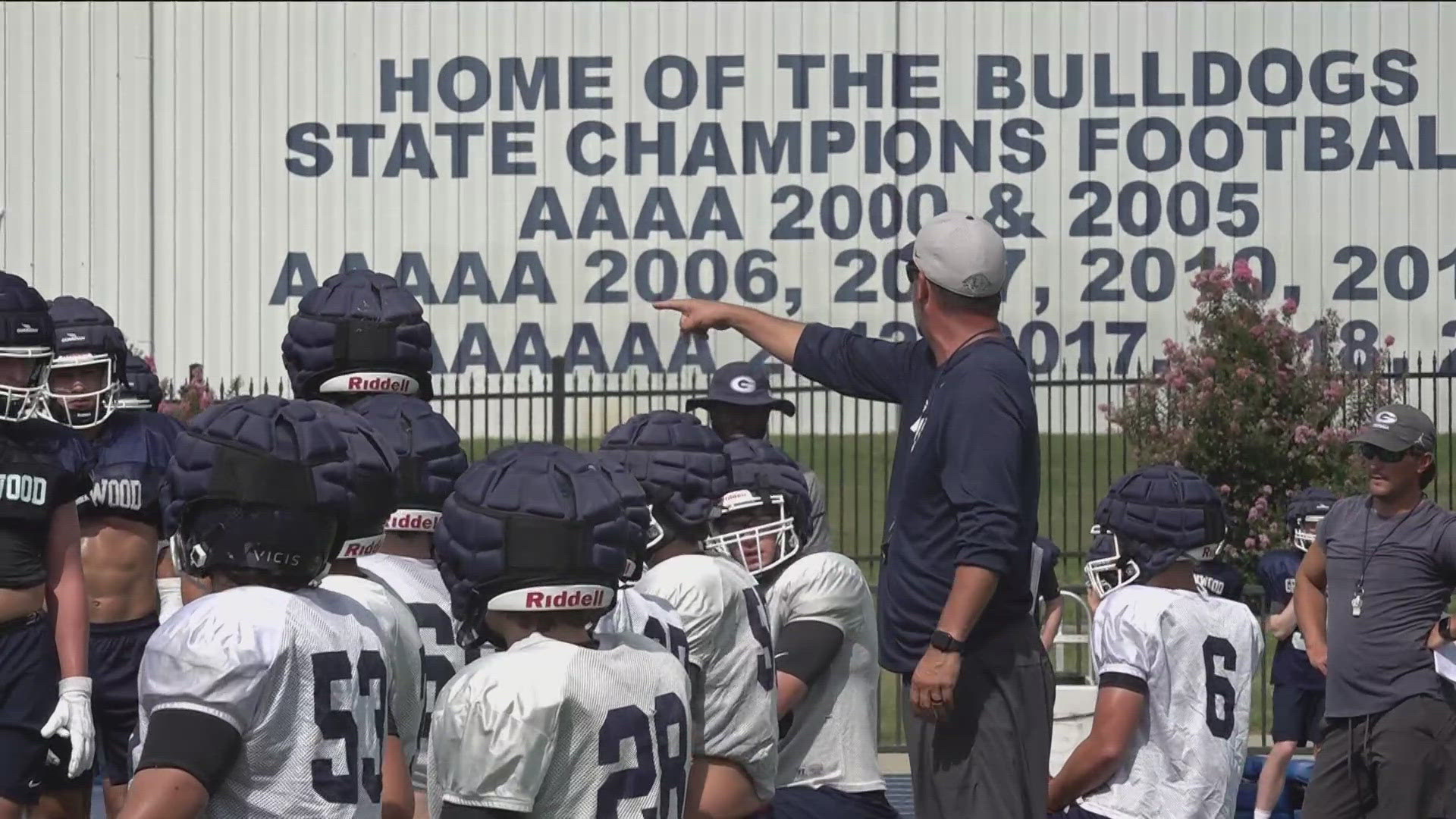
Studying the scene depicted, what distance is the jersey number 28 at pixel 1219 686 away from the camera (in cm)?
584

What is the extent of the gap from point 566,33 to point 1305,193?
7796 millimetres

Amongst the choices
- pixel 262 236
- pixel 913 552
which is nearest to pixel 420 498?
pixel 913 552

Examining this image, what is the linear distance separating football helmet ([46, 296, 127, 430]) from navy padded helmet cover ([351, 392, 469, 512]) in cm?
259

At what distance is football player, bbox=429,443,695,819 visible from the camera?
3529mm

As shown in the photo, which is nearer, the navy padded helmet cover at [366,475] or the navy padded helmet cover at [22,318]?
the navy padded helmet cover at [366,475]

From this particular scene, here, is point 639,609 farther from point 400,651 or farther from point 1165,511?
point 1165,511

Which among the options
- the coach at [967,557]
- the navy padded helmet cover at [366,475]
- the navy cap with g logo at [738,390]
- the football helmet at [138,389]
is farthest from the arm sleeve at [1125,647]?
the navy cap with g logo at [738,390]

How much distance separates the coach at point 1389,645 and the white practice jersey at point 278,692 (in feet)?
15.8

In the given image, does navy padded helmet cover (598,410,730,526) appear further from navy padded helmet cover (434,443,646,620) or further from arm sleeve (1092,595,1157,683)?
navy padded helmet cover (434,443,646,620)

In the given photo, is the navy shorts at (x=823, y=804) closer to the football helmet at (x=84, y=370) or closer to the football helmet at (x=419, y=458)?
the football helmet at (x=419, y=458)

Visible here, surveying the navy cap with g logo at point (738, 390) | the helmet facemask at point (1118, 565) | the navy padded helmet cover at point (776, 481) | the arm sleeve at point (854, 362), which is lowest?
the helmet facemask at point (1118, 565)

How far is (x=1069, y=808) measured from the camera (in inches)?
233

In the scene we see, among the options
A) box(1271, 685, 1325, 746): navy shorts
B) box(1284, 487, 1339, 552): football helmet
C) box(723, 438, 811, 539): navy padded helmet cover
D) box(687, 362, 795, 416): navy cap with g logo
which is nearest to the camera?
box(723, 438, 811, 539): navy padded helmet cover

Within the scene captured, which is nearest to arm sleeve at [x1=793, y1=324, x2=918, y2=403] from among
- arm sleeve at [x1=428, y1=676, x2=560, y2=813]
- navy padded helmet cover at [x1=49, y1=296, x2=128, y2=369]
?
arm sleeve at [x1=428, y1=676, x2=560, y2=813]
